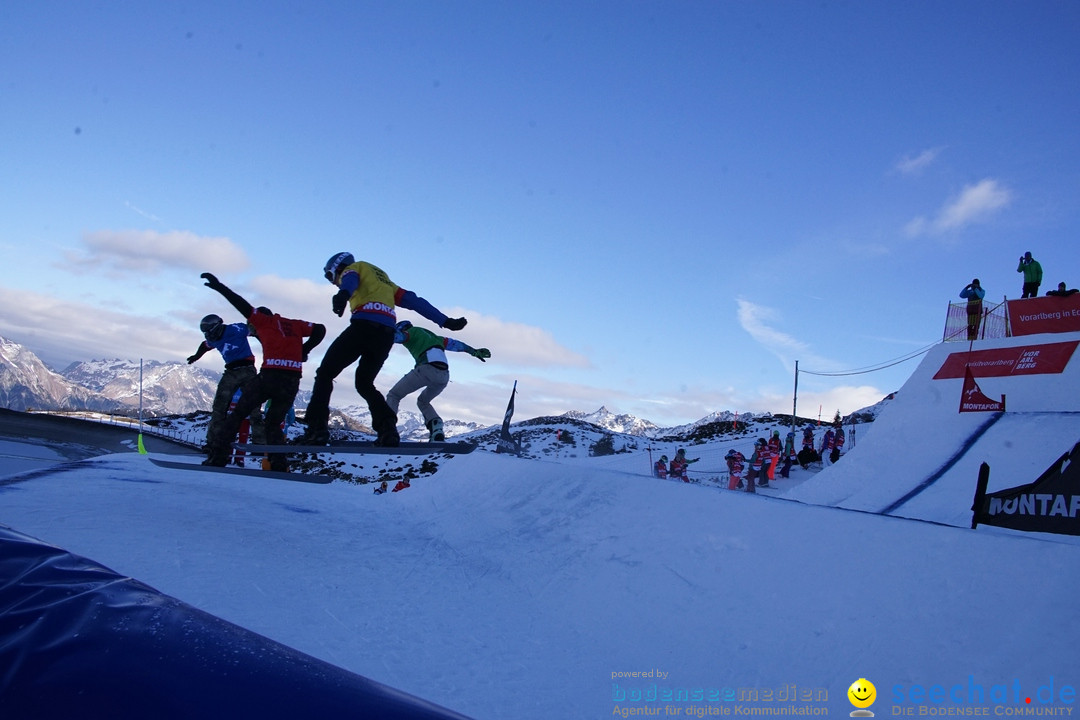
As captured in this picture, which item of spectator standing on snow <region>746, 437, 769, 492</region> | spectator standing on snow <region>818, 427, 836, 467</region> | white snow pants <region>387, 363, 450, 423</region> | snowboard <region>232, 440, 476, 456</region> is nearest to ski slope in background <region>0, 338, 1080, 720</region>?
snowboard <region>232, 440, 476, 456</region>

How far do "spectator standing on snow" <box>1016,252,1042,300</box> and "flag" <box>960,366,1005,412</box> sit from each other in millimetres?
3362

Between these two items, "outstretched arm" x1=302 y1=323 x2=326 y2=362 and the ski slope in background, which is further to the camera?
"outstretched arm" x1=302 y1=323 x2=326 y2=362

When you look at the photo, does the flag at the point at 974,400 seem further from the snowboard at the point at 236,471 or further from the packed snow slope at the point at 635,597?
the snowboard at the point at 236,471

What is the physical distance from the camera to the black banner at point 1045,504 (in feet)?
17.0

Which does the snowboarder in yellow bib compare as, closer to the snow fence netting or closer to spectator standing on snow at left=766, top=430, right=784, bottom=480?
the snow fence netting

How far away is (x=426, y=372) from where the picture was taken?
25.0 feet

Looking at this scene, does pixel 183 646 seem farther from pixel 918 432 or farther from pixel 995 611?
pixel 918 432

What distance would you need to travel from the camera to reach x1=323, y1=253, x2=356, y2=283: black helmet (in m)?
6.61

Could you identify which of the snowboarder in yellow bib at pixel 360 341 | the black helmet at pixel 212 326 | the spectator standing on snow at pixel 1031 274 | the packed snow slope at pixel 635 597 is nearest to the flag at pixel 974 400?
the spectator standing on snow at pixel 1031 274

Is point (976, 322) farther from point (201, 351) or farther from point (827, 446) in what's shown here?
point (201, 351)

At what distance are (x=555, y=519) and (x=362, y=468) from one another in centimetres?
1993

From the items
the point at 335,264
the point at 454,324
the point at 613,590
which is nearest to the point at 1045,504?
the point at 613,590

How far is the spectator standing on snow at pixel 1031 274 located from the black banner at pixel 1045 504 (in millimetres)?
11008

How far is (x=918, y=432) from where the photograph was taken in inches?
489
